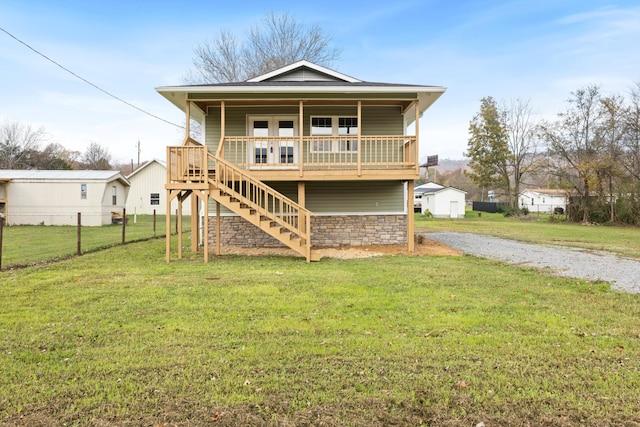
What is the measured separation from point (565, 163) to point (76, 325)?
33560 mm

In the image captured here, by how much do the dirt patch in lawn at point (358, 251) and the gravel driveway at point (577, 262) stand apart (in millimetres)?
975

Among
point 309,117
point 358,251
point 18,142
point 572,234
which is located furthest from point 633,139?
point 18,142

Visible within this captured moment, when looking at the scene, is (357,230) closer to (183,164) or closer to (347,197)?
(347,197)

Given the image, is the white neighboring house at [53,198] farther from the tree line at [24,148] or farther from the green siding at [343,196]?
the tree line at [24,148]

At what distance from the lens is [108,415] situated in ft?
8.22

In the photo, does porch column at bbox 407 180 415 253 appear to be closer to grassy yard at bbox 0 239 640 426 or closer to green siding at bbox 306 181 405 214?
green siding at bbox 306 181 405 214

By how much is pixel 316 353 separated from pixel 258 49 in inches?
1109

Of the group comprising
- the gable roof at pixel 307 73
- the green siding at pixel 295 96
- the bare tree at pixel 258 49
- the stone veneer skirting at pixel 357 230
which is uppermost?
the bare tree at pixel 258 49

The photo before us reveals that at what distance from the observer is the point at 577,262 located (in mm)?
9312

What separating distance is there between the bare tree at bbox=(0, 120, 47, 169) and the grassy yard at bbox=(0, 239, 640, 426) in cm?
4059

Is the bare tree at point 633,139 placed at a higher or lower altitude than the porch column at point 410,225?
higher

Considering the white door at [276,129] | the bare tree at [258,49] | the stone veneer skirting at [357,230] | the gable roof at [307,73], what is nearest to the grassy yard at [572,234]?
the stone veneer skirting at [357,230]

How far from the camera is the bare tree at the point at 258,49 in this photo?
27.4 metres

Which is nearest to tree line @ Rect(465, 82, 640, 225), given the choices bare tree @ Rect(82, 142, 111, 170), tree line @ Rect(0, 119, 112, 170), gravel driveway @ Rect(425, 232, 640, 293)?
gravel driveway @ Rect(425, 232, 640, 293)
